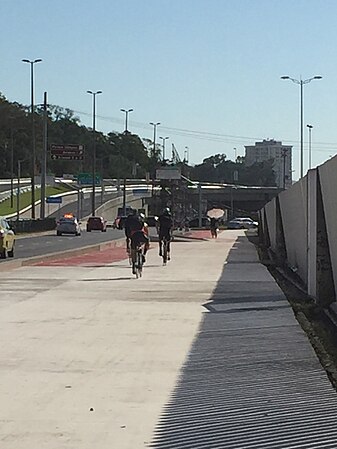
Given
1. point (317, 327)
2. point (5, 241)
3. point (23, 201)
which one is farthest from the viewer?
point (23, 201)

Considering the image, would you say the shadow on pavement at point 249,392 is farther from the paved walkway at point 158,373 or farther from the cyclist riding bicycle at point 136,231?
the cyclist riding bicycle at point 136,231

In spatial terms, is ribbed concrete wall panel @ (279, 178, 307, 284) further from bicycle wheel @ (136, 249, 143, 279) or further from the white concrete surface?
bicycle wheel @ (136, 249, 143, 279)

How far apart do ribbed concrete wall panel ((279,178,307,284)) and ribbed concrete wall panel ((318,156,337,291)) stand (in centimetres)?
398

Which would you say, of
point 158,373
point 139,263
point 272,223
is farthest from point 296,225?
point 272,223

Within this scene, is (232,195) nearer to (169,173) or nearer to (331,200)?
(169,173)

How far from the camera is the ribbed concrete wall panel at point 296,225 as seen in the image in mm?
20453

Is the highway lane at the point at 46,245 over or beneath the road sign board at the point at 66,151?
beneath

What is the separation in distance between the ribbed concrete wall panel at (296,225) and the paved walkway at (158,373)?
2.30 m

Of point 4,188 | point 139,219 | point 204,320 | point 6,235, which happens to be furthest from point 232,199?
point 204,320

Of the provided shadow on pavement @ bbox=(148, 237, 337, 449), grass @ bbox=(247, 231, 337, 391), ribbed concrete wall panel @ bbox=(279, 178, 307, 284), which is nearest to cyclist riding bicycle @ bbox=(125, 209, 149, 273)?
ribbed concrete wall panel @ bbox=(279, 178, 307, 284)

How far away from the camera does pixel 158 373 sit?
10.3 m

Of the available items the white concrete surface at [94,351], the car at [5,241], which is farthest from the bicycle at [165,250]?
the car at [5,241]

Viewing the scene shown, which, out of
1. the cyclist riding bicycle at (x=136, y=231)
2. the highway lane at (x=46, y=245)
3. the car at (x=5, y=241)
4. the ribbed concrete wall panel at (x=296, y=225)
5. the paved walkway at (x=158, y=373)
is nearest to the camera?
the paved walkway at (x=158, y=373)

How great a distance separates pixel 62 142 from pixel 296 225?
525 ft
